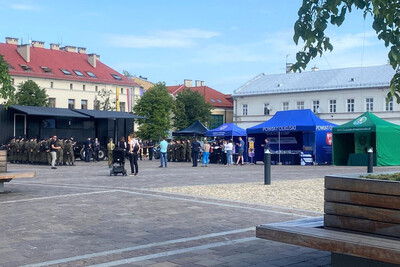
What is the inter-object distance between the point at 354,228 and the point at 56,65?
80.0 meters

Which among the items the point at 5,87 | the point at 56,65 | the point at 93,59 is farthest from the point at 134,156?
the point at 93,59

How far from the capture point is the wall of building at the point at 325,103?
216 feet

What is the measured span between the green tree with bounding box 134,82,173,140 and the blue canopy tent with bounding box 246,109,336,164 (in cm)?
3684

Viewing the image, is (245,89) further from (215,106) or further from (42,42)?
(42,42)

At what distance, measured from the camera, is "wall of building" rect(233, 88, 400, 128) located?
65.7m

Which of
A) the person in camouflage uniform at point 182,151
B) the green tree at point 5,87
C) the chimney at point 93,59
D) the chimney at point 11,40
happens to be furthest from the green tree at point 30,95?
the green tree at point 5,87

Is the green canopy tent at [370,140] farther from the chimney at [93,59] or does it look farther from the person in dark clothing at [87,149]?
the chimney at [93,59]

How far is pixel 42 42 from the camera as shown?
8662 centimetres

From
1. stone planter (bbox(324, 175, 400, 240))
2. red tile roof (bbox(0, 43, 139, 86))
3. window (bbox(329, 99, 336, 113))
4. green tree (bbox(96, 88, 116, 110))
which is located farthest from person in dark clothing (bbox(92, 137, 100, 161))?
Answer: window (bbox(329, 99, 336, 113))

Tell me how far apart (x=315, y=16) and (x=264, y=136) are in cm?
3314

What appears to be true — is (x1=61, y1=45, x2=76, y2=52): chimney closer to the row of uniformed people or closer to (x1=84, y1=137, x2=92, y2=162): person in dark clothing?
(x1=84, y1=137, x2=92, y2=162): person in dark clothing

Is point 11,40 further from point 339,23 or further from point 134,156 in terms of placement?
point 339,23

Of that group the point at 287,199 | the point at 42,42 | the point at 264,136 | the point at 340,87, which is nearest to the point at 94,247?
the point at 287,199

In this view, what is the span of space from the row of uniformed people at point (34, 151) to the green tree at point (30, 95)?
1296 inches
